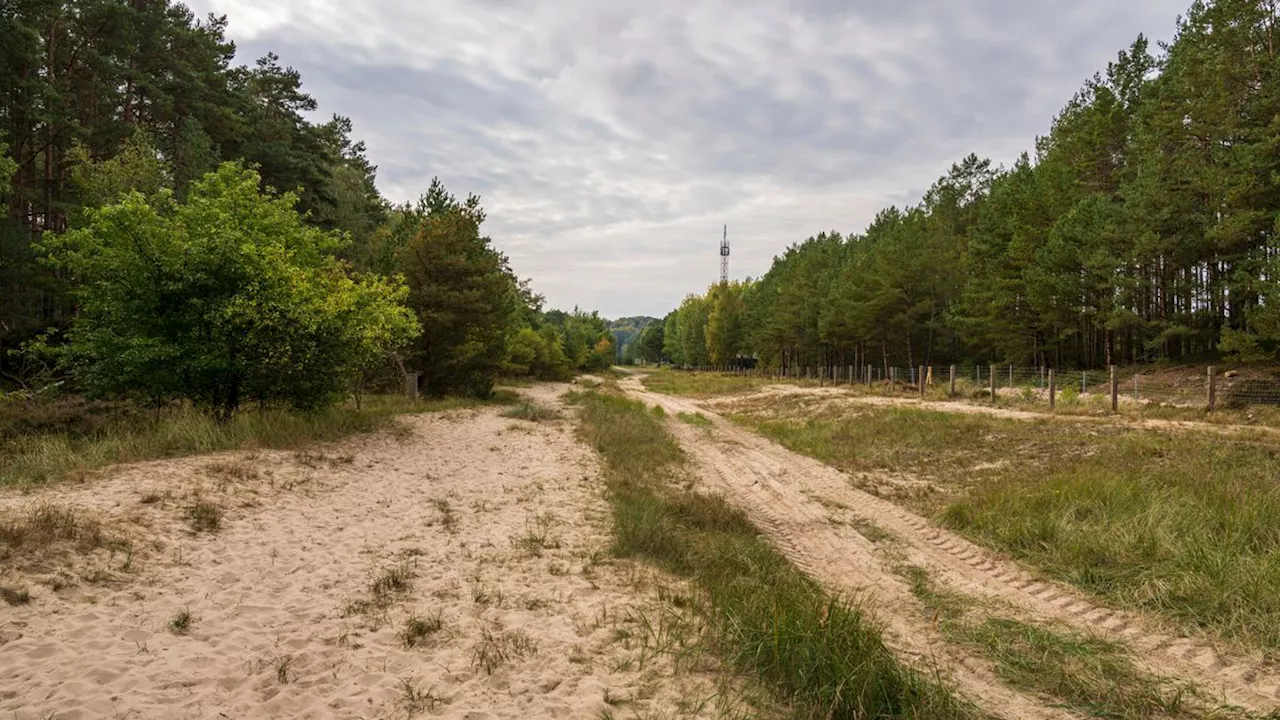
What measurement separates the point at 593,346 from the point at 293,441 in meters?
90.8

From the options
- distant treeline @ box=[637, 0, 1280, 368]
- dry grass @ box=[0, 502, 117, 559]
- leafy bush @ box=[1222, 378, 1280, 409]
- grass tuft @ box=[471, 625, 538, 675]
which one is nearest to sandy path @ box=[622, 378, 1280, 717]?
grass tuft @ box=[471, 625, 538, 675]

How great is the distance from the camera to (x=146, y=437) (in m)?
11.1

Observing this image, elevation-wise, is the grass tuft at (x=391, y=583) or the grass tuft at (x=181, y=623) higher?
the grass tuft at (x=181, y=623)

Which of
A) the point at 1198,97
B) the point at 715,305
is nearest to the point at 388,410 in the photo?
the point at 1198,97

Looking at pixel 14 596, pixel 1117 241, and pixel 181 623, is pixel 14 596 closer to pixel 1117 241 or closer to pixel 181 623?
pixel 181 623

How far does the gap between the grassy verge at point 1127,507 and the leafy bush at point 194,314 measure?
13.9m

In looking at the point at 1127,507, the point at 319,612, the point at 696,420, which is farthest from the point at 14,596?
the point at 696,420

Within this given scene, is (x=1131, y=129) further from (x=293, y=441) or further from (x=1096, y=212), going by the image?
(x=293, y=441)

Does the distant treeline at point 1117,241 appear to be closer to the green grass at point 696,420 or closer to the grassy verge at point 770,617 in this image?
the green grass at point 696,420

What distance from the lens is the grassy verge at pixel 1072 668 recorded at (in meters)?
4.34

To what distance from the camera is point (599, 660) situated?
4.95m

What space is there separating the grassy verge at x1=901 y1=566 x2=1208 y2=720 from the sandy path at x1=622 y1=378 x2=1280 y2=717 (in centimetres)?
20

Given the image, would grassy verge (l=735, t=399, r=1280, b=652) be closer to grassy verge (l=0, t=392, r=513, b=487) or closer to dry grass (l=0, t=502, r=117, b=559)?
dry grass (l=0, t=502, r=117, b=559)

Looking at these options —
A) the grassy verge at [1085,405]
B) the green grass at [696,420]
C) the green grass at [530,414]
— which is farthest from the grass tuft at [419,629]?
the grassy verge at [1085,405]
